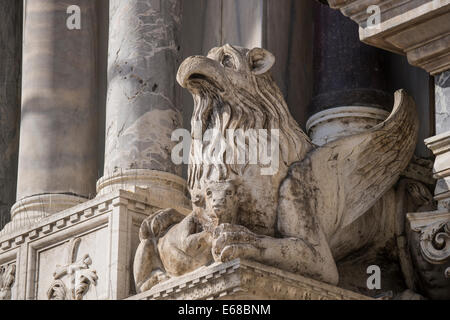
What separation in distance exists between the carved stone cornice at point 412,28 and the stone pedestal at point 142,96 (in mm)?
3289

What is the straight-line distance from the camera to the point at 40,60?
63.5 ft

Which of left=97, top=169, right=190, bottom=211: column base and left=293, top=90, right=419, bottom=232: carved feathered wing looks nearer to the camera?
left=293, top=90, right=419, bottom=232: carved feathered wing

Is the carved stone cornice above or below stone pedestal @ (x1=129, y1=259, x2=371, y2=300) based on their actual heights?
above

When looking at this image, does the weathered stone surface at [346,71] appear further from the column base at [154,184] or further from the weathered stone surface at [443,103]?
the weathered stone surface at [443,103]

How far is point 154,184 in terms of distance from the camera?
56.4 feet

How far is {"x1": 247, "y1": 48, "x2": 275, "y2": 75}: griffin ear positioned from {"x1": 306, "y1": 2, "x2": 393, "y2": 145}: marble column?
2.22 meters

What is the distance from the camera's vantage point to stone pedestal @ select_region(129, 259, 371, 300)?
1394 cm

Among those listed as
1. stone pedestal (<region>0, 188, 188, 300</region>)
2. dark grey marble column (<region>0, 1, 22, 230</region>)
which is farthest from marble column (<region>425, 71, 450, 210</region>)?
dark grey marble column (<region>0, 1, 22, 230</region>)

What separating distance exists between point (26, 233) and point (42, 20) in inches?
130

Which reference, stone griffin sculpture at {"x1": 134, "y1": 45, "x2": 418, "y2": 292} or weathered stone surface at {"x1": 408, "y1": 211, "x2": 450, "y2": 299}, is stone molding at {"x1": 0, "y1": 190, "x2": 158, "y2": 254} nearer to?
stone griffin sculpture at {"x1": 134, "y1": 45, "x2": 418, "y2": 292}

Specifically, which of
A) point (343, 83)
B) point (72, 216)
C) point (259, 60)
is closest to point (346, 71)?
point (343, 83)

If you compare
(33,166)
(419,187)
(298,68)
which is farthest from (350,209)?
(33,166)
